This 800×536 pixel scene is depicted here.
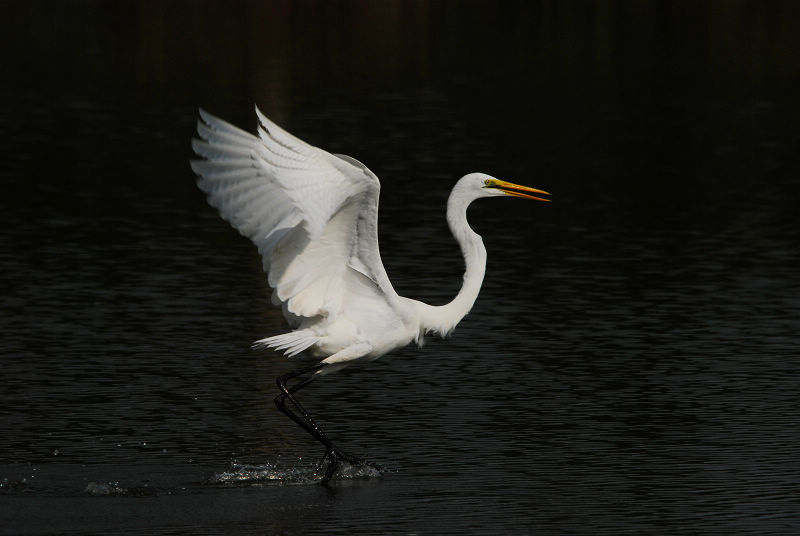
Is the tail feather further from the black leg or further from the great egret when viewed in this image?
the black leg

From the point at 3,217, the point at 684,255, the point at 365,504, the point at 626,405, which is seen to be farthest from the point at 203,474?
the point at 3,217

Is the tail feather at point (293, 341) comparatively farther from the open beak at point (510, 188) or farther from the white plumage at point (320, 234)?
the open beak at point (510, 188)

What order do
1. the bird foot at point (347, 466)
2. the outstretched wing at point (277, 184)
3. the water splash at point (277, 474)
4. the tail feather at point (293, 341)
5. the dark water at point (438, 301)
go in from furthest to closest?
the tail feather at point (293, 341) < the bird foot at point (347, 466) < the water splash at point (277, 474) < the dark water at point (438, 301) < the outstretched wing at point (277, 184)

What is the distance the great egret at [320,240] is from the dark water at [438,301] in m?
0.66

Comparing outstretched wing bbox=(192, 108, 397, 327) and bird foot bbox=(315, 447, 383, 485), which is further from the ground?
outstretched wing bbox=(192, 108, 397, 327)

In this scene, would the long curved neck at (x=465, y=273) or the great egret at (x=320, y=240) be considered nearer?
the great egret at (x=320, y=240)

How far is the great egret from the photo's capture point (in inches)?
359

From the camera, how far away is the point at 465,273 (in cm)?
1045

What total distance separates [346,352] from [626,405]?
2193 millimetres

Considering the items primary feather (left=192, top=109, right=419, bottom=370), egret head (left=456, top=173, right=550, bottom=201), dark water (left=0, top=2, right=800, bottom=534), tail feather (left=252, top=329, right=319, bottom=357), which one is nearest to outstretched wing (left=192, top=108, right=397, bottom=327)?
primary feather (left=192, top=109, right=419, bottom=370)

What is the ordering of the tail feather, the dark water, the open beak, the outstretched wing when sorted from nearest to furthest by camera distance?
the outstretched wing < the dark water < the tail feather < the open beak

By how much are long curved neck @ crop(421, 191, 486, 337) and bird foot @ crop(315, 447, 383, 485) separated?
1127 millimetres

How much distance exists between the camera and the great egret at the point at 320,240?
9.12 metres

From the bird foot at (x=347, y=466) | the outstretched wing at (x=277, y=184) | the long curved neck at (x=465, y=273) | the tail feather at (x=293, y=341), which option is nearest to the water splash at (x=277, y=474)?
the bird foot at (x=347, y=466)
